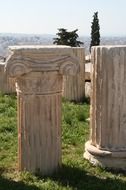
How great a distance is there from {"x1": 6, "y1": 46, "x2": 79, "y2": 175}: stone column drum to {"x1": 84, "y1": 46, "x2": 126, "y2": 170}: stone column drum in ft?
1.73

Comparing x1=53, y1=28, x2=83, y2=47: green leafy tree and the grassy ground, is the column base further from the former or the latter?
x1=53, y1=28, x2=83, y2=47: green leafy tree

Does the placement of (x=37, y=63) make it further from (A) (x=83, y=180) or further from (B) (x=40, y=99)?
(A) (x=83, y=180)

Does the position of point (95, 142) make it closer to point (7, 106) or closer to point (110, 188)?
point (110, 188)

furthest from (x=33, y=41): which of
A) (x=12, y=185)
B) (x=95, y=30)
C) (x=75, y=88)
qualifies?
(x=12, y=185)

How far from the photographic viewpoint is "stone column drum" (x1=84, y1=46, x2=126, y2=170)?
6902 mm

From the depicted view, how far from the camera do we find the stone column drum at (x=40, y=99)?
20.8 ft

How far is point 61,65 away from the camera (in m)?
6.45

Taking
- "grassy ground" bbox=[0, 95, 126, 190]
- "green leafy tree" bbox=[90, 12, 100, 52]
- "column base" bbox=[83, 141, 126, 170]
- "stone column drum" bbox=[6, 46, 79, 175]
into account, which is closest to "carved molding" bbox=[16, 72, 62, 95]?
"stone column drum" bbox=[6, 46, 79, 175]

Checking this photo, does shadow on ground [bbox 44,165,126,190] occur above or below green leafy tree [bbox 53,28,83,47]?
below

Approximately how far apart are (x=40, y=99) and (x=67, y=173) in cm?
101

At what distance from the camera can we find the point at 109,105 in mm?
6988

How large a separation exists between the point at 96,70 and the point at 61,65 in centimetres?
78

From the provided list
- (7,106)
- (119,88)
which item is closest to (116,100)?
(119,88)

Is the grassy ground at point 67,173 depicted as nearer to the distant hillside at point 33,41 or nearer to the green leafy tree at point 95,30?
the distant hillside at point 33,41
